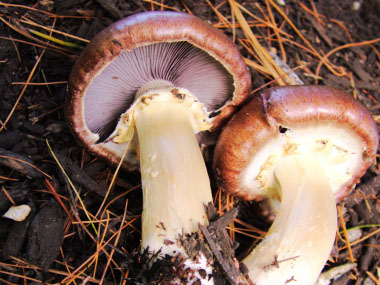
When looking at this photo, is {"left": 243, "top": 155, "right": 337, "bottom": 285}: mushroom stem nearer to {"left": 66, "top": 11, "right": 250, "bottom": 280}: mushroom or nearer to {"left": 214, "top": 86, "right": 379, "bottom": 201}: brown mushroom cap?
{"left": 214, "top": 86, "right": 379, "bottom": 201}: brown mushroom cap

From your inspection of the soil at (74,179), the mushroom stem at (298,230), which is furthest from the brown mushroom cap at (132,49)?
the mushroom stem at (298,230)

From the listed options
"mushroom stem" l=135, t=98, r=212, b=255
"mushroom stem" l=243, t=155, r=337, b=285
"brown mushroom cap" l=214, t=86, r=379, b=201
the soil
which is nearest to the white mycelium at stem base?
"mushroom stem" l=135, t=98, r=212, b=255

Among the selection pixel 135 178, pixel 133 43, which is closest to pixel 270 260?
pixel 135 178

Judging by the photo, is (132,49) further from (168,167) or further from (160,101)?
(168,167)

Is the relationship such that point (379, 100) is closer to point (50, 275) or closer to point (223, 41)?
point (223, 41)

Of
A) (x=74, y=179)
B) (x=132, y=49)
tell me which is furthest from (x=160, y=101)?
(x=74, y=179)

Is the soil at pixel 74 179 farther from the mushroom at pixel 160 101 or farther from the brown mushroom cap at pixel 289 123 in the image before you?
the brown mushroom cap at pixel 289 123
